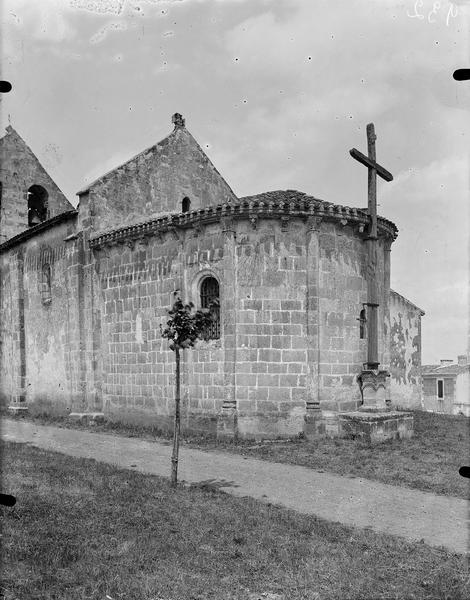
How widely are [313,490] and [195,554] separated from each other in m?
3.30

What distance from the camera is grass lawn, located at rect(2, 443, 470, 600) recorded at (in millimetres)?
4898

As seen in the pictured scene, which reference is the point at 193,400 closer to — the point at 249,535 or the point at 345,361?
the point at 345,361

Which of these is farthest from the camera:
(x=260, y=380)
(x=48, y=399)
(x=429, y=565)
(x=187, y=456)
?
(x=48, y=399)

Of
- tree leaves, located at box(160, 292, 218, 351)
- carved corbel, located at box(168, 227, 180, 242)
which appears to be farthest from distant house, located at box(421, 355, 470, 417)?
tree leaves, located at box(160, 292, 218, 351)

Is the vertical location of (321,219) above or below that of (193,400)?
above

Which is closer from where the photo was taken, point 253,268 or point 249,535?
point 249,535

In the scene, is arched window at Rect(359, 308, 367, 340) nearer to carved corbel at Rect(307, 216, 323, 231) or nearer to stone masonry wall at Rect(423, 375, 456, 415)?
carved corbel at Rect(307, 216, 323, 231)

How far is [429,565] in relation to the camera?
18.2ft

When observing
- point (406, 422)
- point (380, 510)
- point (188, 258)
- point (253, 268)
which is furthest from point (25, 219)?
point (380, 510)

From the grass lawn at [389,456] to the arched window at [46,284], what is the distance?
6976 millimetres

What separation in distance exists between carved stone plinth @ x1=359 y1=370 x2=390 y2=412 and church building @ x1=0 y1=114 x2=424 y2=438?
0.55 meters

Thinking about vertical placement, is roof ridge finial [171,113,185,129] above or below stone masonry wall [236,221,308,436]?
above

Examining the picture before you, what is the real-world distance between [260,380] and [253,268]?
8.75 feet

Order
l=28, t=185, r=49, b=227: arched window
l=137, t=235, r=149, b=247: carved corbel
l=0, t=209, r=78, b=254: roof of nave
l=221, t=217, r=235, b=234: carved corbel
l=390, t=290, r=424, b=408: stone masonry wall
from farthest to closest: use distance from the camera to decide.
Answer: l=28, t=185, r=49, b=227: arched window → l=390, t=290, r=424, b=408: stone masonry wall → l=0, t=209, r=78, b=254: roof of nave → l=137, t=235, r=149, b=247: carved corbel → l=221, t=217, r=235, b=234: carved corbel
